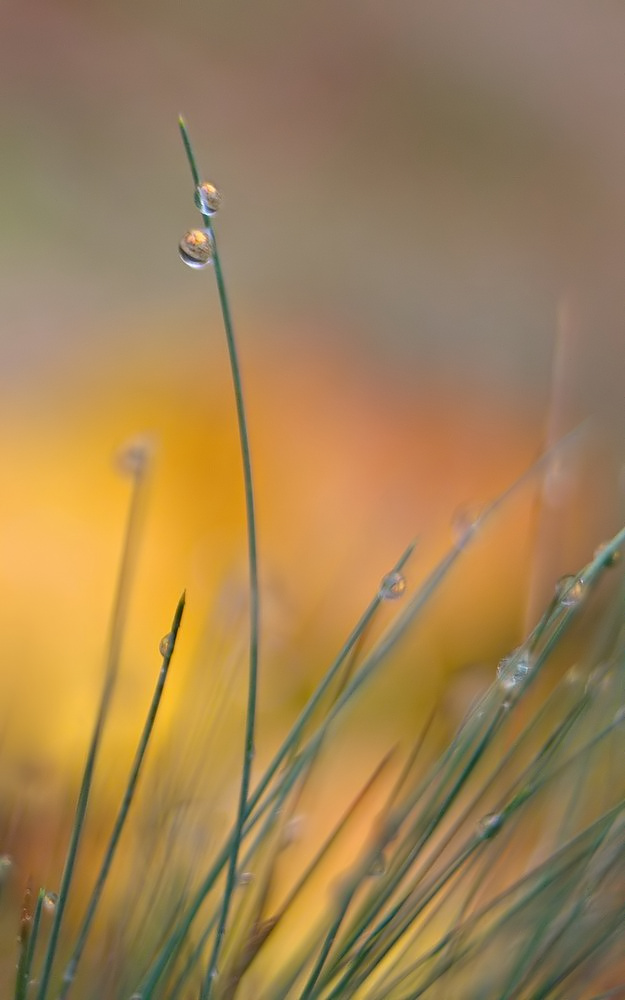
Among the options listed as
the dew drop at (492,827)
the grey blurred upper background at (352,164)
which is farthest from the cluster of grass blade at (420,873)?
→ the grey blurred upper background at (352,164)

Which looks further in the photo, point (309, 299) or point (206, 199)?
point (309, 299)

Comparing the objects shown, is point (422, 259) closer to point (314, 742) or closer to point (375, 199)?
point (375, 199)

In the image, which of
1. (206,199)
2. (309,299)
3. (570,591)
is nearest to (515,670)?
(570,591)

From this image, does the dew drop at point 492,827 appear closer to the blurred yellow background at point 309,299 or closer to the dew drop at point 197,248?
the dew drop at point 197,248

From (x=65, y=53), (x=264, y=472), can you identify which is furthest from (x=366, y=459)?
(x=65, y=53)

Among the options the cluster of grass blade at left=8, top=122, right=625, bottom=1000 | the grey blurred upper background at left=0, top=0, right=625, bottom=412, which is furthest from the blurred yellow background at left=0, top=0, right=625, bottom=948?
the cluster of grass blade at left=8, top=122, right=625, bottom=1000

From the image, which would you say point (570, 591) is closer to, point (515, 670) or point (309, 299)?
point (515, 670)

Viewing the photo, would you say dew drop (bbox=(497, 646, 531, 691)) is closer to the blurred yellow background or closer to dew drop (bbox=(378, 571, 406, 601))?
dew drop (bbox=(378, 571, 406, 601))
